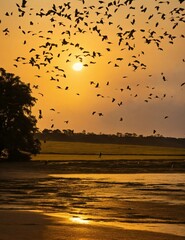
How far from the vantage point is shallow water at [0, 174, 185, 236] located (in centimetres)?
3090

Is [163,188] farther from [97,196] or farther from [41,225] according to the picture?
[41,225]

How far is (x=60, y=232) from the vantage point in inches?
1020

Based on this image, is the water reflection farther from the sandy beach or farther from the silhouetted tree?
the silhouetted tree

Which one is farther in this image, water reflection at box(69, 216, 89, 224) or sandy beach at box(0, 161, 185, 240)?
water reflection at box(69, 216, 89, 224)

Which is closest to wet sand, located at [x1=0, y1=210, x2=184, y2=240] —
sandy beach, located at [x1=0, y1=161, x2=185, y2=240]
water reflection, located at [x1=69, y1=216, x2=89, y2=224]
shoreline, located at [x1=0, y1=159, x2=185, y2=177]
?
sandy beach, located at [x1=0, y1=161, x2=185, y2=240]

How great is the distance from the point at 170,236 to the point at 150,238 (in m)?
1.11

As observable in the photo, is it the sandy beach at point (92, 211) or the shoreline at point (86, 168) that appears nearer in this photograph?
the sandy beach at point (92, 211)

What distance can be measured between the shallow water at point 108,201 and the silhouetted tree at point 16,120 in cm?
5225

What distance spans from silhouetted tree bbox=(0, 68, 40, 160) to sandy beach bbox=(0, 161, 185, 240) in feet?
180

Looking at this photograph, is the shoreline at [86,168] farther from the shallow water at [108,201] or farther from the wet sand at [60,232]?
the wet sand at [60,232]


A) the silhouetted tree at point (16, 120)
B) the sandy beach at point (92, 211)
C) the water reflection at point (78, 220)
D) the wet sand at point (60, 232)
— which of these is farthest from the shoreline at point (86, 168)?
the wet sand at point (60, 232)

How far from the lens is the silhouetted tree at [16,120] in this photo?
112375mm

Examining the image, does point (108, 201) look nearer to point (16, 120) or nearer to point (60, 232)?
point (60, 232)

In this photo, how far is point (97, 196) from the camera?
45406 millimetres
